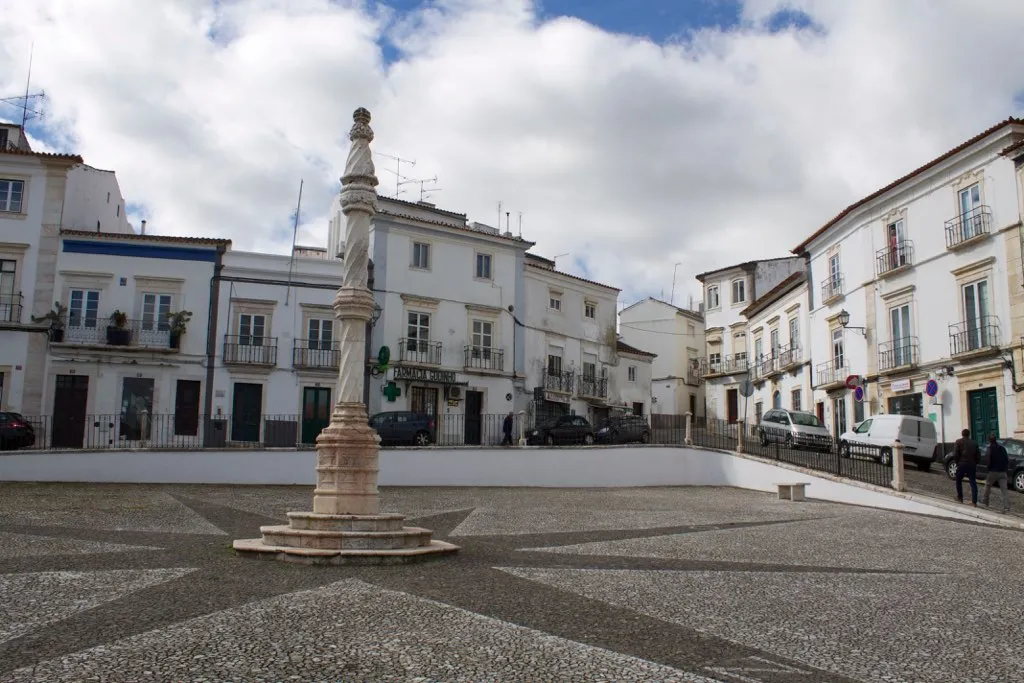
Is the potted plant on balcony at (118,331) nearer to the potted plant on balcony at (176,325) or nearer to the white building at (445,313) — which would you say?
the potted plant on balcony at (176,325)

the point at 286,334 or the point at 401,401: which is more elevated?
the point at 286,334

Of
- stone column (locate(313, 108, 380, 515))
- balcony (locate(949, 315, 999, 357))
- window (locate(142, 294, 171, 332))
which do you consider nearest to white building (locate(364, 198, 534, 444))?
window (locate(142, 294, 171, 332))

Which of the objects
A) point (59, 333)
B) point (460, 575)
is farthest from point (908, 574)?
point (59, 333)

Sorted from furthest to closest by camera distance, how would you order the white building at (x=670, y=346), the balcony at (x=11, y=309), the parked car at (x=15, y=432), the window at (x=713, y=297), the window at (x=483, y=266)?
the white building at (x=670, y=346) → the window at (x=713, y=297) → the window at (x=483, y=266) → the balcony at (x=11, y=309) → the parked car at (x=15, y=432)

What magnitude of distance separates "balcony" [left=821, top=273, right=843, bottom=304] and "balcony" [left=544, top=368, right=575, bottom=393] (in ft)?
36.7

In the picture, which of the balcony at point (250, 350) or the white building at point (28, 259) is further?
the balcony at point (250, 350)

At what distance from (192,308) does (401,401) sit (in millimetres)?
7991

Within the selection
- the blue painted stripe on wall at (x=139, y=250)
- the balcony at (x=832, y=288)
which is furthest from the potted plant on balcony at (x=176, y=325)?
the balcony at (x=832, y=288)

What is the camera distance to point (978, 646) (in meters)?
6.49

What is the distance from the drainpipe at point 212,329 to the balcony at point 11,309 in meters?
5.86

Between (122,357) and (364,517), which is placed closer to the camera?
(364,517)

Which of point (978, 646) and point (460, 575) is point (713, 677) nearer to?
point (978, 646)

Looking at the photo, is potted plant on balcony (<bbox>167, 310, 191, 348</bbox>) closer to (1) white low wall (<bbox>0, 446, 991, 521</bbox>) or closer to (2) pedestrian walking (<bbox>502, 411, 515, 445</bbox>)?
(1) white low wall (<bbox>0, 446, 991, 521</bbox>)

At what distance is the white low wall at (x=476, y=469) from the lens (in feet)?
66.5
